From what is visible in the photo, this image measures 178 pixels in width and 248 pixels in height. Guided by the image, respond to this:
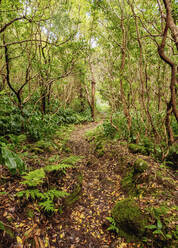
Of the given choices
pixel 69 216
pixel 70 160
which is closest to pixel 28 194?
pixel 69 216

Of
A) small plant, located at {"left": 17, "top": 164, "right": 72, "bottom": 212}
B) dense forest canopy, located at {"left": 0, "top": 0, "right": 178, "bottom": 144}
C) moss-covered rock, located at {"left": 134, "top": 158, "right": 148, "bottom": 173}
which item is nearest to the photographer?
small plant, located at {"left": 17, "top": 164, "right": 72, "bottom": 212}

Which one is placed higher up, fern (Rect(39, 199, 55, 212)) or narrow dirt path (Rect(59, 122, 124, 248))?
fern (Rect(39, 199, 55, 212))

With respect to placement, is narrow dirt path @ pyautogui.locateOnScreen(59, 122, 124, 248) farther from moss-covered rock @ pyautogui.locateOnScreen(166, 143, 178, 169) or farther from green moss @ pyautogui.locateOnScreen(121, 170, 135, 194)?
moss-covered rock @ pyautogui.locateOnScreen(166, 143, 178, 169)

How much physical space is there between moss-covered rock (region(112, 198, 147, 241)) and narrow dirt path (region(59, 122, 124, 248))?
279 millimetres

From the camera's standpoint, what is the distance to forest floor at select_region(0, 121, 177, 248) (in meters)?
2.29

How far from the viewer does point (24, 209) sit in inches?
100

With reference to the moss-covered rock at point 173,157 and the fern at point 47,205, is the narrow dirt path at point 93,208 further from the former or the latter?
the moss-covered rock at point 173,157

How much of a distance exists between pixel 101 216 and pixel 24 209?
165 cm

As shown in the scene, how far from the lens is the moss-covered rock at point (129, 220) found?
258 cm

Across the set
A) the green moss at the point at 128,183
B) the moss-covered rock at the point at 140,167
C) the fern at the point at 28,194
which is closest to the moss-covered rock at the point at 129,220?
the green moss at the point at 128,183

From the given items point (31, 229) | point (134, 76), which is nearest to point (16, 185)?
point (31, 229)

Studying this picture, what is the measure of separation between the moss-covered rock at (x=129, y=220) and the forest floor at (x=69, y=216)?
144 millimetres

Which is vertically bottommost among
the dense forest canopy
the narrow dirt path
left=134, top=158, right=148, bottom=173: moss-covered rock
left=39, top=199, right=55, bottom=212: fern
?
the narrow dirt path

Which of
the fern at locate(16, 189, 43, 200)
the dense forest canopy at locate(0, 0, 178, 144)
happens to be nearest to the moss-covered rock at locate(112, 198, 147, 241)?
the fern at locate(16, 189, 43, 200)
